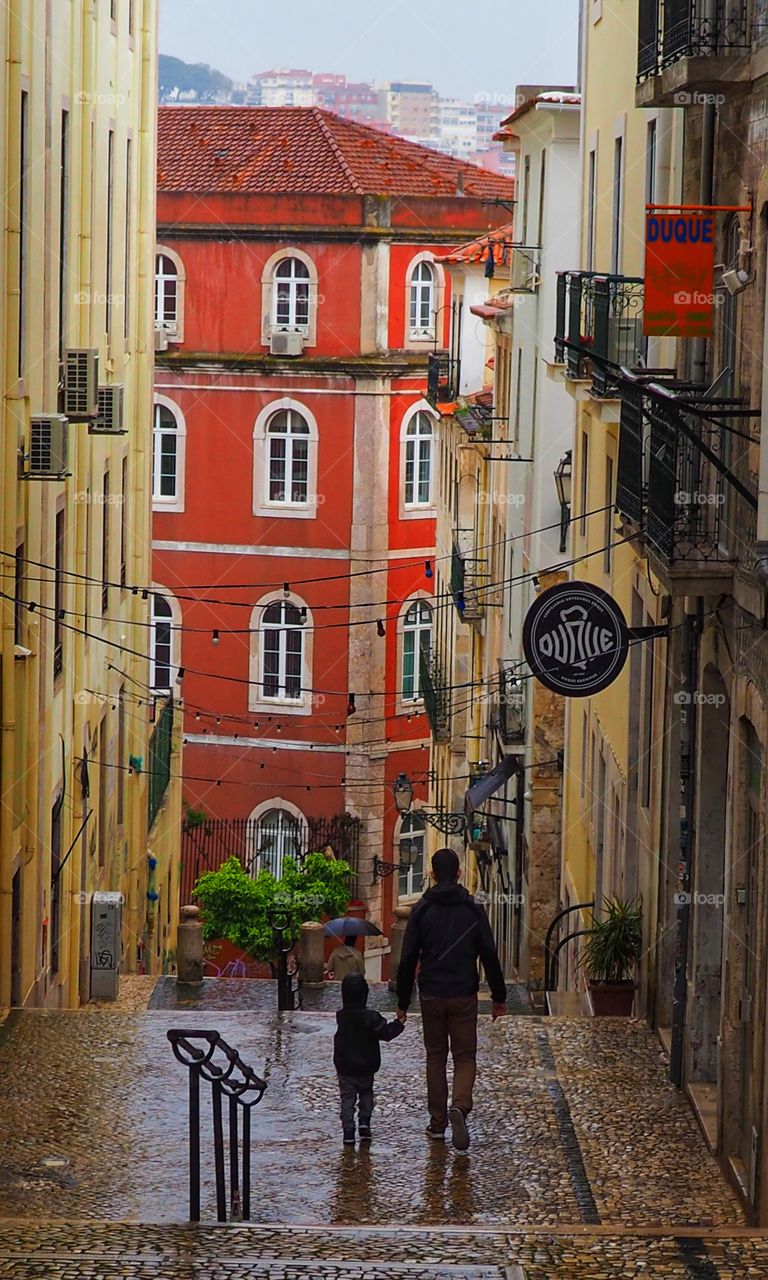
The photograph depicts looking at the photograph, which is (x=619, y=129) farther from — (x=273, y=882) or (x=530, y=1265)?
(x=273, y=882)

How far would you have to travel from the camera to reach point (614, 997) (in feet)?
53.6

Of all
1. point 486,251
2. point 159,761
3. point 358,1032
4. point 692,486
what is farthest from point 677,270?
point 486,251

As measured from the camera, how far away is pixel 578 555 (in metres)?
21.9

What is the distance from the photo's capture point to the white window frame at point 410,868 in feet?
136

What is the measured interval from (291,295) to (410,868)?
1164 cm

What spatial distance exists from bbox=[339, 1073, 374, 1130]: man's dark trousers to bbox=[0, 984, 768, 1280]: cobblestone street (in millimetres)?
172

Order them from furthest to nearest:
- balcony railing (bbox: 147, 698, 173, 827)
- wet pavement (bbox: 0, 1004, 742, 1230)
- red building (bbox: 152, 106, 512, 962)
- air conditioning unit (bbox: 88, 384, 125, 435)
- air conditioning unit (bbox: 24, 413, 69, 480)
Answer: red building (bbox: 152, 106, 512, 962), balcony railing (bbox: 147, 698, 173, 827), air conditioning unit (bbox: 88, 384, 125, 435), air conditioning unit (bbox: 24, 413, 69, 480), wet pavement (bbox: 0, 1004, 742, 1230)

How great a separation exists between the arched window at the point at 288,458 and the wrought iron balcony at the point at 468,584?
848 cm

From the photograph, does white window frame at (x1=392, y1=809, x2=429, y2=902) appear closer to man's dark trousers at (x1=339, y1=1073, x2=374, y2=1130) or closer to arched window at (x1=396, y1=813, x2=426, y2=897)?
arched window at (x1=396, y1=813, x2=426, y2=897)

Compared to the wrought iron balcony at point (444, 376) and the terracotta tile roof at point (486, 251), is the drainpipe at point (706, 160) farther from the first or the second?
the wrought iron balcony at point (444, 376)

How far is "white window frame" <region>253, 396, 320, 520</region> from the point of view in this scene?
41906 mm

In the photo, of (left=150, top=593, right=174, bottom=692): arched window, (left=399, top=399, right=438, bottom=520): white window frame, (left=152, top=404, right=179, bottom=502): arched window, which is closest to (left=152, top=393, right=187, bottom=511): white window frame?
(left=152, top=404, right=179, bottom=502): arched window

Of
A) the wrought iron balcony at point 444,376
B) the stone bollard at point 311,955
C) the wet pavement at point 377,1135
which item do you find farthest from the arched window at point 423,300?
the wet pavement at point 377,1135

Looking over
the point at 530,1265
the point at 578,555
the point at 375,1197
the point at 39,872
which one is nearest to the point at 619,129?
the point at 578,555
